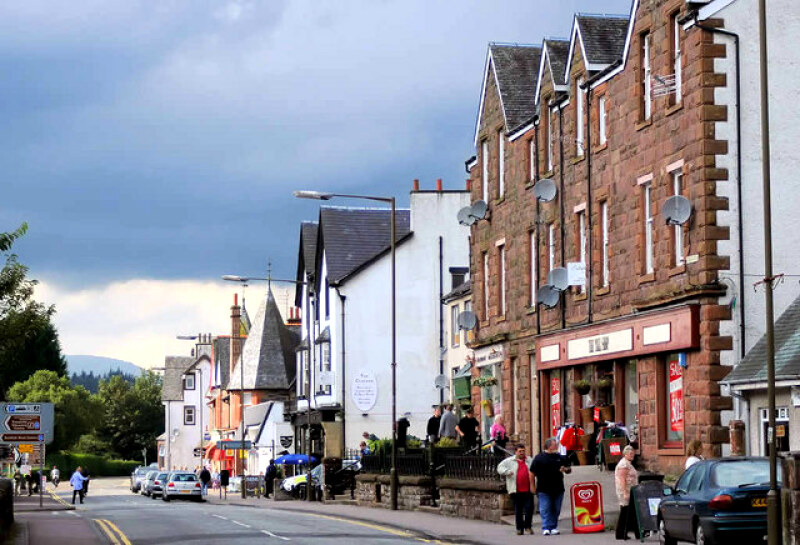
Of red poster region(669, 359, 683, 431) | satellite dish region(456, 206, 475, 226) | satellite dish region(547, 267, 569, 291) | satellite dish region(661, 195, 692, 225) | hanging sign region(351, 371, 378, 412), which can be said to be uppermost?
satellite dish region(456, 206, 475, 226)

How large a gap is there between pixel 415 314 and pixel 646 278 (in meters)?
35.9

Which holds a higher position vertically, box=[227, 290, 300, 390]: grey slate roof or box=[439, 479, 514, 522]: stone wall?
box=[227, 290, 300, 390]: grey slate roof

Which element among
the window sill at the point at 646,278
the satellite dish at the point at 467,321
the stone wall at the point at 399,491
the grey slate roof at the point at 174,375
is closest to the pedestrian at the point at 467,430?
the stone wall at the point at 399,491

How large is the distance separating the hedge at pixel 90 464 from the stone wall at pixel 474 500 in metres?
93.1

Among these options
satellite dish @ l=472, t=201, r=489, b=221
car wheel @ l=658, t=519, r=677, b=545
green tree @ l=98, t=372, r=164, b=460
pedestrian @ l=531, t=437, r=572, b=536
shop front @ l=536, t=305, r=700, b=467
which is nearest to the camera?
car wheel @ l=658, t=519, r=677, b=545

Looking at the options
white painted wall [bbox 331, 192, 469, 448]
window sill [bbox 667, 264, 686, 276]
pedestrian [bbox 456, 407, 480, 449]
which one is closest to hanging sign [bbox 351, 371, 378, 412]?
white painted wall [bbox 331, 192, 469, 448]

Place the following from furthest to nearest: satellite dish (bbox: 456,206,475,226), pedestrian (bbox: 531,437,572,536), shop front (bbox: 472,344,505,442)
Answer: satellite dish (bbox: 456,206,475,226)
shop front (bbox: 472,344,505,442)
pedestrian (bbox: 531,437,572,536)

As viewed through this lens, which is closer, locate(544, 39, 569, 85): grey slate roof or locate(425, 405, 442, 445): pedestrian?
locate(425, 405, 442, 445): pedestrian

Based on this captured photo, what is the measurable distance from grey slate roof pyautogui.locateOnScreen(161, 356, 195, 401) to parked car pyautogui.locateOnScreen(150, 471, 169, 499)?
2729 inches

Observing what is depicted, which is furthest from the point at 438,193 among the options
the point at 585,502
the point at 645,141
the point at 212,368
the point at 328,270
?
the point at 212,368

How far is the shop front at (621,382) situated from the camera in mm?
33688

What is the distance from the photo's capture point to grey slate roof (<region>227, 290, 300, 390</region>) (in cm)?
9944

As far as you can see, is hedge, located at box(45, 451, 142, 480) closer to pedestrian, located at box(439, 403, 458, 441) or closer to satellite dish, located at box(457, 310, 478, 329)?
satellite dish, located at box(457, 310, 478, 329)

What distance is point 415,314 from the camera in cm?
7106
